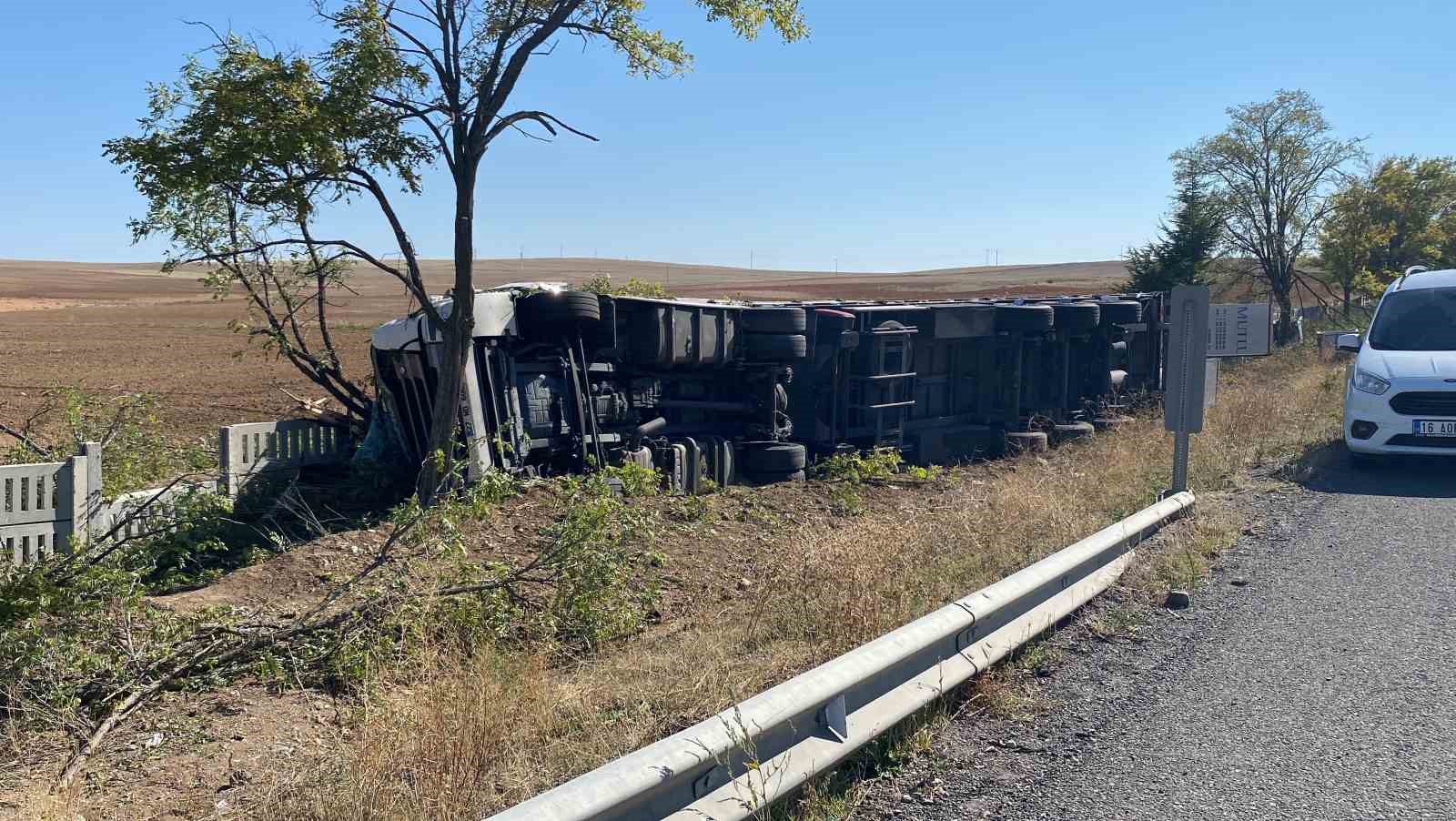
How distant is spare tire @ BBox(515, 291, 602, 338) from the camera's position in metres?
10.4

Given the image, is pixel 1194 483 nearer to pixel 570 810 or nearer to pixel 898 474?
pixel 898 474

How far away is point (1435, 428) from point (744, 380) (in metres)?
6.78

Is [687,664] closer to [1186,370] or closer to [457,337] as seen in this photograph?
[457,337]

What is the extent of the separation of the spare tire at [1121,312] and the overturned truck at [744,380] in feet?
0.14

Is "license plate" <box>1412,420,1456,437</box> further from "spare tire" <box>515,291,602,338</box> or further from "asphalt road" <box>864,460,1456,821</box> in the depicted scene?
"spare tire" <box>515,291,602,338</box>

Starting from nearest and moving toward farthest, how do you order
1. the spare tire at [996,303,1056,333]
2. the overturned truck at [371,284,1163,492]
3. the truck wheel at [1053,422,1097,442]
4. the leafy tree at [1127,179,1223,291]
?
the overturned truck at [371,284,1163,492] < the spare tire at [996,303,1056,333] < the truck wheel at [1053,422,1097,442] < the leafy tree at [1127,179,1223,291]

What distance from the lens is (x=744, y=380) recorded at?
511 inches

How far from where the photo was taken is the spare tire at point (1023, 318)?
1606 centimetres

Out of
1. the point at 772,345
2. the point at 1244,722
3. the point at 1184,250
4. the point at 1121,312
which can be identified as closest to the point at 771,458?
the point at 772,345

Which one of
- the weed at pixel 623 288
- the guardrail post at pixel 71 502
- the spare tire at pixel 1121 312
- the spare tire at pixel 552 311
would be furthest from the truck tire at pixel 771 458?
the spare tire at pixel 1121 312

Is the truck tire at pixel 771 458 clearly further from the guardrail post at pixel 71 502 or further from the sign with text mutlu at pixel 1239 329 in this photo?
the guardrail post at pixel 71 502

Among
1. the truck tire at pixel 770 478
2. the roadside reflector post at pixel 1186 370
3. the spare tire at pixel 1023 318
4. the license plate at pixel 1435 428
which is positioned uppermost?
the spare tire at pixel 1023 318

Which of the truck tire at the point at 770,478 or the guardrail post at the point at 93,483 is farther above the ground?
the guardrail post at the point at 93,483

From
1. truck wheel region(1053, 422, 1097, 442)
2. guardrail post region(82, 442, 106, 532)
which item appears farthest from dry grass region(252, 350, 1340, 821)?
truck wheel region(1053, 422, 1097, 442)
